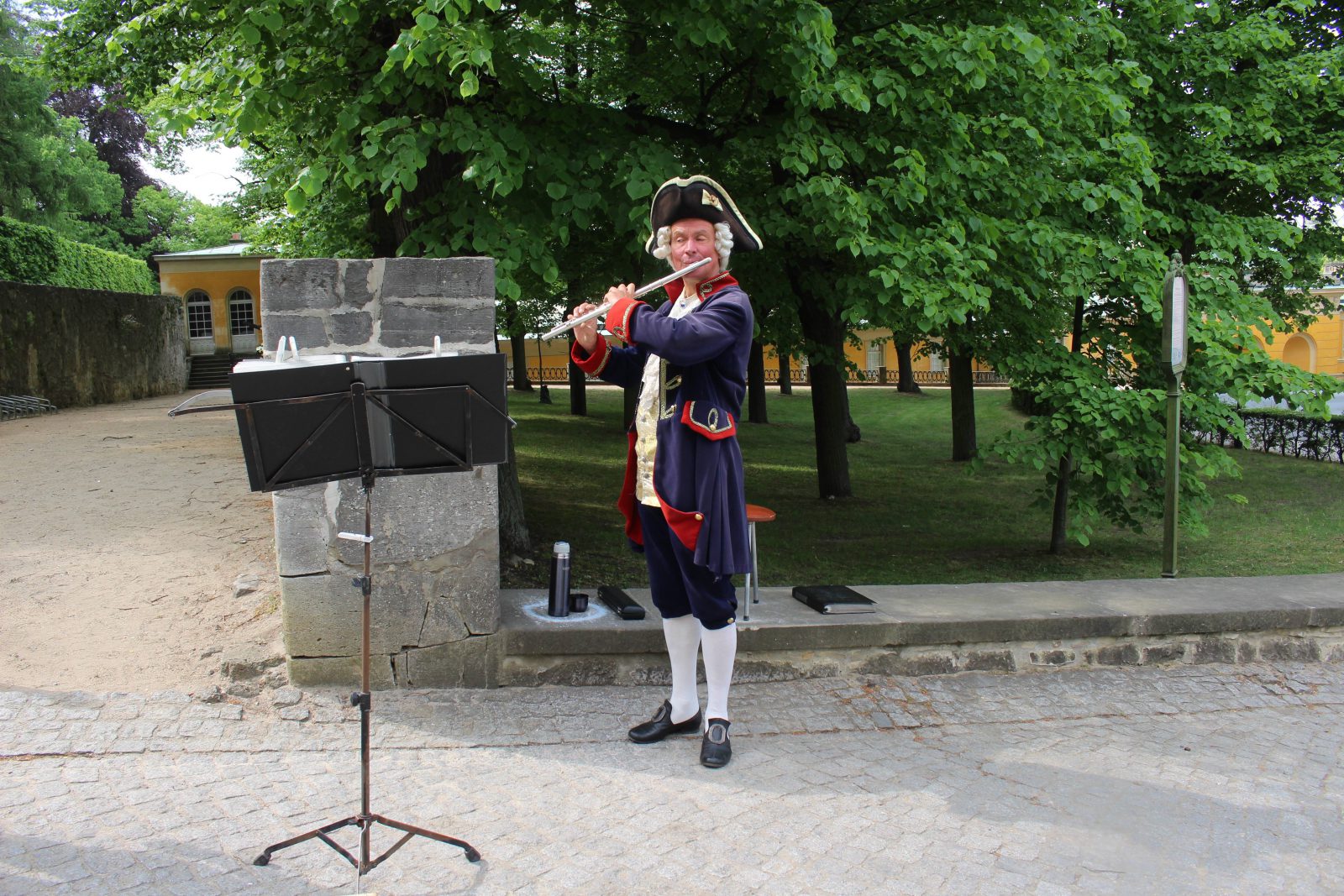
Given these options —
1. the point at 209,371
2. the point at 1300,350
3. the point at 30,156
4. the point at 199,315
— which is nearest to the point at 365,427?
the point at 209,371

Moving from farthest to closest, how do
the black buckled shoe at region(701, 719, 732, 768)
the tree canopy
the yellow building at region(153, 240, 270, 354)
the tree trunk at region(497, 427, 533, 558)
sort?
the yellow building at region(153, 240, 270, 354)
the tree trunk at region(497, 427, 533, 558)
the tree canopy
the black buckled shoe at region(701, 719, 732, 768)

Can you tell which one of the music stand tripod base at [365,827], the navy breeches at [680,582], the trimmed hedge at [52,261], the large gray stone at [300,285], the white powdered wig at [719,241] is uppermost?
the trimmed hedge at [52,261]

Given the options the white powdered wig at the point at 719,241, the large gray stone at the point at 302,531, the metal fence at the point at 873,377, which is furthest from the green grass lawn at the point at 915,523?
the metal fence at the point at 873,377

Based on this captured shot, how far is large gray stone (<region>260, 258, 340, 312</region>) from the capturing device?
4246 millimetres

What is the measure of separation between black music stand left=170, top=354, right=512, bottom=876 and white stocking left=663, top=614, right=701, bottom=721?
124 centimetres

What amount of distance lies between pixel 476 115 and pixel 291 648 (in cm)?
347

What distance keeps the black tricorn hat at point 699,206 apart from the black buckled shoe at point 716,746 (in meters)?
1.80

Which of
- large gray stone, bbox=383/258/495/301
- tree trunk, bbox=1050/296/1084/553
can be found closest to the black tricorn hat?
large gray stone, bbox=383/258/495/301

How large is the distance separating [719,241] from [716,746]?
73.6 inches

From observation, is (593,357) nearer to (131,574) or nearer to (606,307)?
(606,307)

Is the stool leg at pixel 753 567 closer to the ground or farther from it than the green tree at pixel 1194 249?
closer to the ground

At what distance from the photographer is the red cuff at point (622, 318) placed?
11.9 ft

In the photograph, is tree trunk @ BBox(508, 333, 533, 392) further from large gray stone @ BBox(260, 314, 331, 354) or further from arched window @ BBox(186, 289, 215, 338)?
large gray stone @ BBox(260, 314, 331, 354)

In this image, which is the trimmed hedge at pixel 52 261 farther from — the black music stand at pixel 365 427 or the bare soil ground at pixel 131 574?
the black music stand at pixel 365 427
